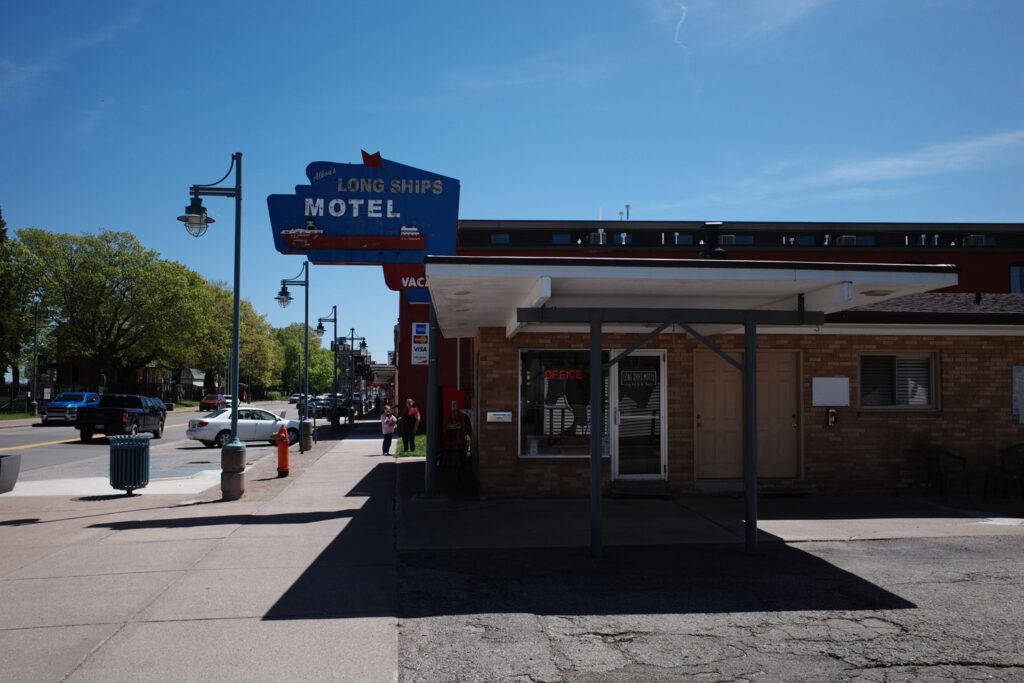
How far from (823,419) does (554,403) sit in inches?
178

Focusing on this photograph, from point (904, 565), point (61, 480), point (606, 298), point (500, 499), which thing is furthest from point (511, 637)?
point (61, 480)

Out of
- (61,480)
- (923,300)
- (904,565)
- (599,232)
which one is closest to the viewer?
(904,565)

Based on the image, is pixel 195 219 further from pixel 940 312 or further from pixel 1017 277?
pixel 1017 277

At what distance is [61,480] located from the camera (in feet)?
50.9

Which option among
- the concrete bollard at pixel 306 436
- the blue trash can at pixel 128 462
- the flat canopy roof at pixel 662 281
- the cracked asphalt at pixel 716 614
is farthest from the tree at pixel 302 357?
the cracked asphalt at pixel 716 614

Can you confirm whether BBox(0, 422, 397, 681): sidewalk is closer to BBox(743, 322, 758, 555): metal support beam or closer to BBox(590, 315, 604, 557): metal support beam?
BBox(590, 315, 604, 557): metal support beam

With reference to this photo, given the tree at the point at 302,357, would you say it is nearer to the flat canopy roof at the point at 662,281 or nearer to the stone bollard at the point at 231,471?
the stone bollard at the point at 231,471

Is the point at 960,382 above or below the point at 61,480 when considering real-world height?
above

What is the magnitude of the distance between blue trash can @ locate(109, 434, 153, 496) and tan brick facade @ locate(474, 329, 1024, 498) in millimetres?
5883

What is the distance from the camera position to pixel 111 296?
55.7 meters

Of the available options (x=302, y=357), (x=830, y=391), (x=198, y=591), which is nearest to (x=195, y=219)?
(x=198, y=591)

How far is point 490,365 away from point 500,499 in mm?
2174

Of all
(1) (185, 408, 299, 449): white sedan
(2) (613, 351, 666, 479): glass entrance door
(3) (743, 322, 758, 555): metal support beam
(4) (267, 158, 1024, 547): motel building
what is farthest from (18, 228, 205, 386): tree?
(3) (743, 322, 758, 555): metal support beam

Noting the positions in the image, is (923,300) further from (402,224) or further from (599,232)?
(599,232)
